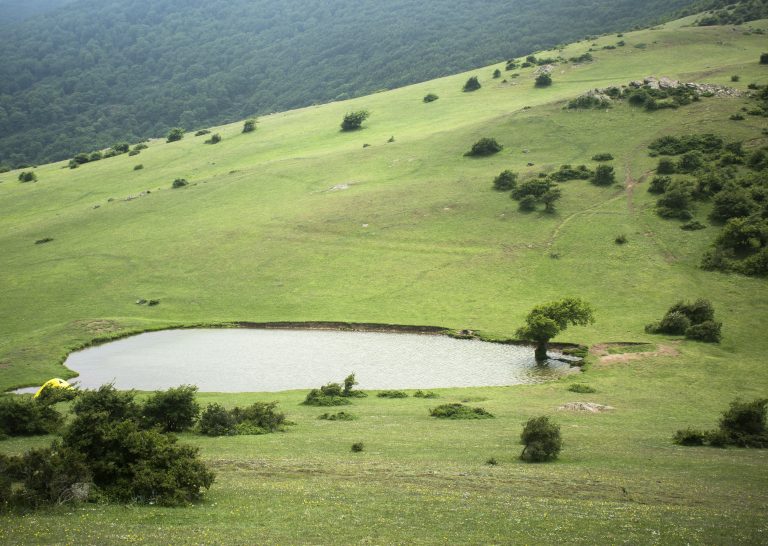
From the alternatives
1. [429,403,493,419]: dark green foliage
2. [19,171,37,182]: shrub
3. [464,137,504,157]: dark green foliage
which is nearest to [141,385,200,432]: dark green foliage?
[429,403,493,419]: dark green foliage

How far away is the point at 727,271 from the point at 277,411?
173 ft

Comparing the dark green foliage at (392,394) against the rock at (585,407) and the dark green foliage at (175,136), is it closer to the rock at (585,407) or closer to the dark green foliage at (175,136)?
the rock at (585,407)

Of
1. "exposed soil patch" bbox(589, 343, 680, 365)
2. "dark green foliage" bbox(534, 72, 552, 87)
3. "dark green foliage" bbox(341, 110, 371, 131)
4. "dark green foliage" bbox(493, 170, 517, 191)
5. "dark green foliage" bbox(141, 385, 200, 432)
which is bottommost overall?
"exposed soil patch" bbox(589, 343, 680, 365)

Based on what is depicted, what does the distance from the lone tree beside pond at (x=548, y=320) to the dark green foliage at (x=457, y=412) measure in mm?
14930

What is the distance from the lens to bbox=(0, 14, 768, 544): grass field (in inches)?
739

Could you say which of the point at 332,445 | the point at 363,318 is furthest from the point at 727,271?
the point at 332,445

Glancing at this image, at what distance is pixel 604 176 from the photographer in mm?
88500

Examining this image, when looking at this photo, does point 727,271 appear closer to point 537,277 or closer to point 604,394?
point 537,277

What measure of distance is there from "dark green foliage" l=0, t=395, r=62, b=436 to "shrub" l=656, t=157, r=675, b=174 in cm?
8262

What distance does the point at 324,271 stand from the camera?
72.8 metres

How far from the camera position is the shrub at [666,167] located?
87438mm

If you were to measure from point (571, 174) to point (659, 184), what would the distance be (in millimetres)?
12525

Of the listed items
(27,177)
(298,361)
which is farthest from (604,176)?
(27,177)

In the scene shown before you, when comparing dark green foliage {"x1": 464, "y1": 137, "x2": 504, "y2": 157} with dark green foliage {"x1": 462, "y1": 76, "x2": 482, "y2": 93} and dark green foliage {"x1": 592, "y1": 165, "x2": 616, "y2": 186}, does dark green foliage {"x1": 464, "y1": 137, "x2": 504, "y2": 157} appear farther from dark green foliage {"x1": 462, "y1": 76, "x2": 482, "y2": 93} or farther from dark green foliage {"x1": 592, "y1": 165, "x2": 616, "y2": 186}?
dark green foliage {"x1": 462, "y1": 76, "x2": 482, "y2": 93}
